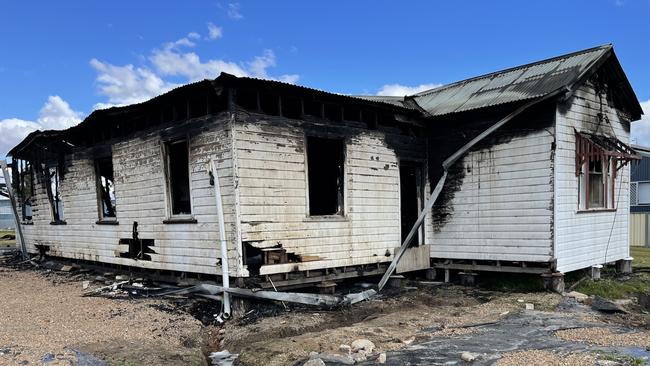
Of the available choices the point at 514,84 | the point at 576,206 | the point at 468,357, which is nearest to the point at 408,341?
the point at 468,357

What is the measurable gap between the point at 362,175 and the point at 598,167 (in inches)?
222

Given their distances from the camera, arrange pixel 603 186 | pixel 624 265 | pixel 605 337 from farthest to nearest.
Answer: pixel 624 265, pixel 603 186, pixel 605 337

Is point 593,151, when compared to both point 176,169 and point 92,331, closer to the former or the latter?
point 176,169

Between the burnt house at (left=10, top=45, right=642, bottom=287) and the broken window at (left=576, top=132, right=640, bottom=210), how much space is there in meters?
0.04

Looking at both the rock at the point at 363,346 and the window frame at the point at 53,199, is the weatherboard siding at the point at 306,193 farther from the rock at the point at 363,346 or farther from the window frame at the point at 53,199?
the window frame at the point at 53,199

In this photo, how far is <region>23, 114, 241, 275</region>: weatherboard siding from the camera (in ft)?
28.1

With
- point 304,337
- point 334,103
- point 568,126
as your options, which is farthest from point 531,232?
point 304,337

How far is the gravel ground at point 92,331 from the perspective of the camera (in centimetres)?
602

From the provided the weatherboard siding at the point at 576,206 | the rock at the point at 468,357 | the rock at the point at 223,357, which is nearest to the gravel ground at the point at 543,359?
the rock at the point at 468,357

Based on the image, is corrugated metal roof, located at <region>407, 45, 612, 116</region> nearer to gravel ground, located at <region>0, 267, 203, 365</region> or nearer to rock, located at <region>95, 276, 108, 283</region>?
gravel ground, located at <region>0, 267, 203, 365</region>

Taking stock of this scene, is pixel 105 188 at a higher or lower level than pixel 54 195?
higher

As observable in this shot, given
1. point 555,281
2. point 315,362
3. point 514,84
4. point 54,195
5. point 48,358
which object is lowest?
point 555,281

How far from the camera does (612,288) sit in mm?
10039

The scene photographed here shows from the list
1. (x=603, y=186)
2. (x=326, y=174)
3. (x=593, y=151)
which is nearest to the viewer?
(x=593, y=151)
